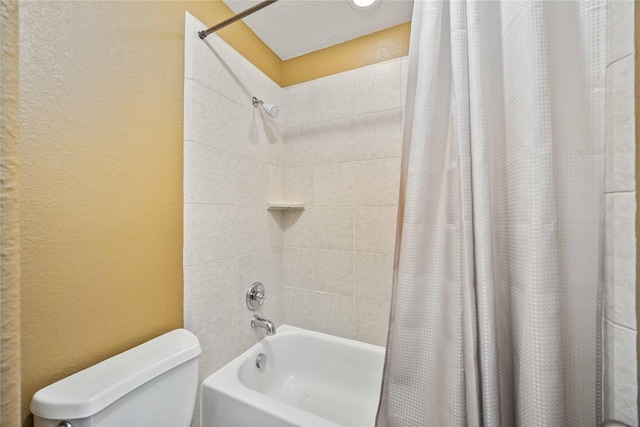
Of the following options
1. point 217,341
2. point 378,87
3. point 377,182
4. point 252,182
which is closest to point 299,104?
point 378,87

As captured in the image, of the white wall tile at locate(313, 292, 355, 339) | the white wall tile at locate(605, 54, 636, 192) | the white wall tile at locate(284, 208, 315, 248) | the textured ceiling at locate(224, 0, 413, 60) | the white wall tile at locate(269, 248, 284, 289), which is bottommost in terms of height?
the white wall tile at locate(313, 292, 355, 339)

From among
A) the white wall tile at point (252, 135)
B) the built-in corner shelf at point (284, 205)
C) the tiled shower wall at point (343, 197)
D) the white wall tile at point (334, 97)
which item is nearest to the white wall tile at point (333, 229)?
the tiled shower wall at point (343, 197)

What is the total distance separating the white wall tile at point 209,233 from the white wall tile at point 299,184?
468 mm

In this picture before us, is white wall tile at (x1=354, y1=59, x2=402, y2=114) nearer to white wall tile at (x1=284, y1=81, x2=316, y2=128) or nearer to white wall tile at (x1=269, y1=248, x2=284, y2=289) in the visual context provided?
white wall tile at (x1=284, y1=81, x2=316, y2=128)

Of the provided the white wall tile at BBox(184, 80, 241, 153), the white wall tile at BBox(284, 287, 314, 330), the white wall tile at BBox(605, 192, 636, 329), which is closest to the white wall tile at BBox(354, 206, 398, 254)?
the white wall tile at BBox(284, 287, 314, 330)

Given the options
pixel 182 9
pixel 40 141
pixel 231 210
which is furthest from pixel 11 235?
pixel 182 9

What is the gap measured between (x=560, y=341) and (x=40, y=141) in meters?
1.34

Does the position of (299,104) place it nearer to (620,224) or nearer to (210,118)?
(210,118)

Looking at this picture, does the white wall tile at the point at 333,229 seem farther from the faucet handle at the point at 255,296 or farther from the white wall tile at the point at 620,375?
the white wall tile at the point at 620,375

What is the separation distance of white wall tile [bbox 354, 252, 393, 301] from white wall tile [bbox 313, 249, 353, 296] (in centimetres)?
5

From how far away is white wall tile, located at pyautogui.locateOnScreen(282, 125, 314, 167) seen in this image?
163 cm

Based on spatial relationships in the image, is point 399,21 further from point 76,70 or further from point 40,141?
point 40,141

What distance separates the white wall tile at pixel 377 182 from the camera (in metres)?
1.40

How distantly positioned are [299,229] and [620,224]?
1372 millimetres
